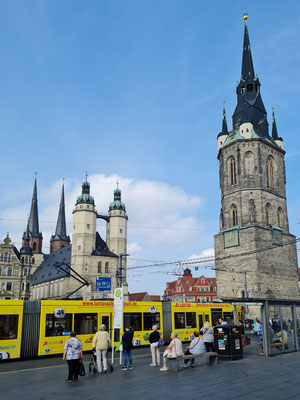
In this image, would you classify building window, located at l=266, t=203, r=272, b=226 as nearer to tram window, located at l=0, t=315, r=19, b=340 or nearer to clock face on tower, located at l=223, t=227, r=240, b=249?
clock face on tower, located at l=223, t=227, r=240, b=249

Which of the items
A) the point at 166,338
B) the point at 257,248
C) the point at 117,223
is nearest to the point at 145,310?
the point at 166,338

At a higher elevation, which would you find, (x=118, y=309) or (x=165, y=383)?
(x=118, y=309)

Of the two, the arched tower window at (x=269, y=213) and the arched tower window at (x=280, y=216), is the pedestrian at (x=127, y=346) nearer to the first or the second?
the arched tower window at (x=269, y=213)

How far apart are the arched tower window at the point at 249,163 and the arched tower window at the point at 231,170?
2.04 metres

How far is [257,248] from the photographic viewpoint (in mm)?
51344

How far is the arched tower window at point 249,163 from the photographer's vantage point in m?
56.1

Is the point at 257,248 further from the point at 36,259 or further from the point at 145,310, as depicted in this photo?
the point at 36,259

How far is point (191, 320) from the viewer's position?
24531 mm

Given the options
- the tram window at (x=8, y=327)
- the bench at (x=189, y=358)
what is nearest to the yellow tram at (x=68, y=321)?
the tram window at (x=8, y=327)

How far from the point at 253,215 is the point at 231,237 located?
4.41m

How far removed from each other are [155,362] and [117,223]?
66.8m

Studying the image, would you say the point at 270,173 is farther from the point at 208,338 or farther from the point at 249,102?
the point at 208,338

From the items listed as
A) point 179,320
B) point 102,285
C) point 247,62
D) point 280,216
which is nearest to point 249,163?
point 280,216

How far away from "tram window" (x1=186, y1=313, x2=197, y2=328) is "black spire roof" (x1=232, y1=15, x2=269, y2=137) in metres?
40.0
